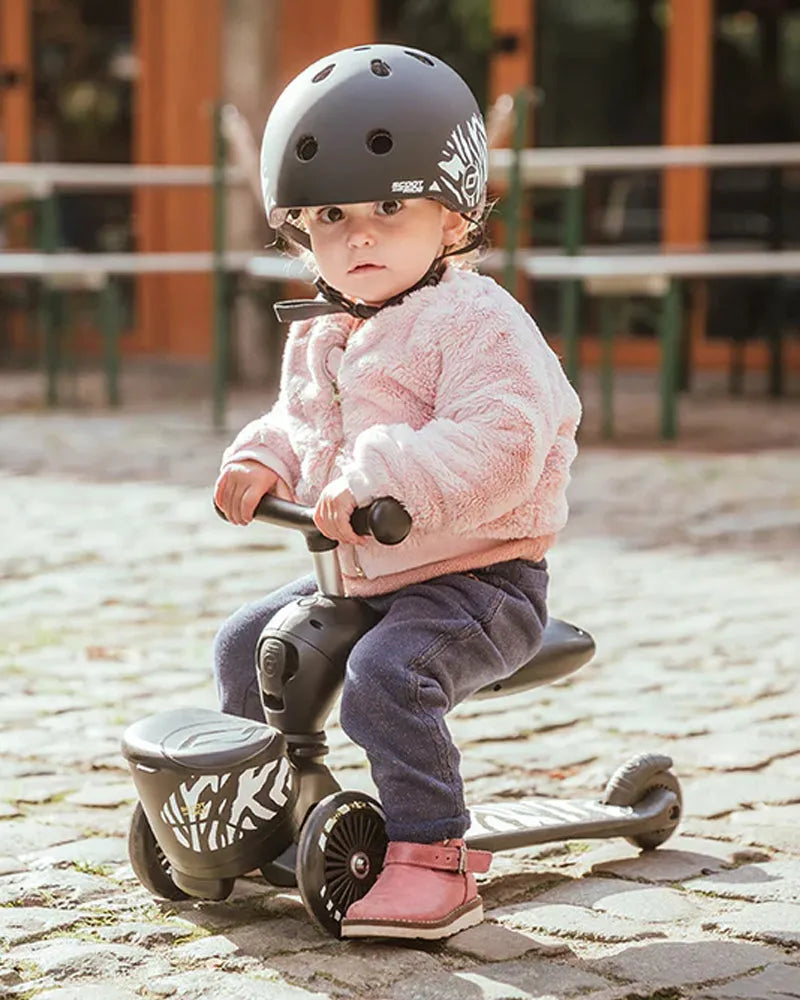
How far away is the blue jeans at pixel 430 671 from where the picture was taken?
2680 millimetres

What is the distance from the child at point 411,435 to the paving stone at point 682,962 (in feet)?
0.74

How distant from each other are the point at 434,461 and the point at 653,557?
3.37 meters

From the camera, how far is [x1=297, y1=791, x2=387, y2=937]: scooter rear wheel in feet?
8.70

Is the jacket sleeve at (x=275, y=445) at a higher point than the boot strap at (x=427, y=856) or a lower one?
higher

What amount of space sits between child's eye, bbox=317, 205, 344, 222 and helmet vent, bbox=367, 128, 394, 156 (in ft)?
0.37

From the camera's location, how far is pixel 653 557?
5953mm

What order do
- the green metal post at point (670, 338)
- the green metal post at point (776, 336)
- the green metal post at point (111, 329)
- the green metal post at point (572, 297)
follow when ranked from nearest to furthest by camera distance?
the green metal post at point (670, 338), the green metal post at point (572, 297), the green metal post at point (111, 329), the green metal post at point (776, 336)

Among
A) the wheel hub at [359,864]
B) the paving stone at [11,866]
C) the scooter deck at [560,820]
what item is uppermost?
the wheel hub at [359,864]

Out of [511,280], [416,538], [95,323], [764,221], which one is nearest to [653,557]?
[511,280]

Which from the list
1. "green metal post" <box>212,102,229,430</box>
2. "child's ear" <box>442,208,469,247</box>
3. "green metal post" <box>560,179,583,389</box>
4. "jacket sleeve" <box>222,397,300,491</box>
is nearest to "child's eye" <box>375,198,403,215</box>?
"child's ear" <box>442,208,469,247</box>

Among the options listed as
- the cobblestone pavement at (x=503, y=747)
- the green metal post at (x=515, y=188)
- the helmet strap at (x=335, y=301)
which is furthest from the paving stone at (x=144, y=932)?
the green metal post at (x=515, y=188)

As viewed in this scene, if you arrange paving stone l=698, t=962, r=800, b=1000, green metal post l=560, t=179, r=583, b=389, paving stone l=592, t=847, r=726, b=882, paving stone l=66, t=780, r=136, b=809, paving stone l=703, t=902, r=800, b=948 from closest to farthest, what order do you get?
paving stone l=698, t=962, r=800, b=1000 → paving stone l=703, t=902, r=800, b=948 → paving stone l=592, t=847, r=726, b=882 → paving stone l=66, t=780, r=136, b=809 → green metal post l=560, t=179, r=583, b=389

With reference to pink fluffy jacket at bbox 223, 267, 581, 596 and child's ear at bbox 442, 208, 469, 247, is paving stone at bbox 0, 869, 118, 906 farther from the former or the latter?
child's ear at bbox 442, 208, 469, 247

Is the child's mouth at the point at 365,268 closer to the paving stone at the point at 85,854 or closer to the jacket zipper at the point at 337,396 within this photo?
the jacket zipper at the point at 337,396
